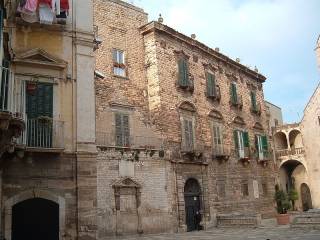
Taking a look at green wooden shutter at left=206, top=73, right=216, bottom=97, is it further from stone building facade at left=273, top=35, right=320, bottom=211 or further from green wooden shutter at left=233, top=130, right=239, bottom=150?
stone building facade at left=273, top=35, right=320, bottom=211

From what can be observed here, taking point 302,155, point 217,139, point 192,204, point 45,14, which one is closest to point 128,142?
point 192,204

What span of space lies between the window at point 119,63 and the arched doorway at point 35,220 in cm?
1086

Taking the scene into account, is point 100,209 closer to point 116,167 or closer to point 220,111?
point 116,167

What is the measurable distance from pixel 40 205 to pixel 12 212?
78 centimetres

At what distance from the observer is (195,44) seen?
25141 millimetres

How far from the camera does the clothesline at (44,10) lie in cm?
1237

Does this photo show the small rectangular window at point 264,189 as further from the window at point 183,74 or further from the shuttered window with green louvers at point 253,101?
the window at point 183,74

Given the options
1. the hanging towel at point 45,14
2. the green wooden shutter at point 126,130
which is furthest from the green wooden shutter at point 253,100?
the hanging towel at point 45,14

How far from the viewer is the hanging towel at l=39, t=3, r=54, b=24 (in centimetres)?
1252

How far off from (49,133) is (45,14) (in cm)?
373

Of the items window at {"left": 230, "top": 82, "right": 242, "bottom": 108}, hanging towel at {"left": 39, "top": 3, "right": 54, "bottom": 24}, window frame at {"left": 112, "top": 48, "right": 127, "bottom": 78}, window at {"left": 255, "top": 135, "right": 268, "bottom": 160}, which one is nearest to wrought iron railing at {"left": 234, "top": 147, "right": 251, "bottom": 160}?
window at {"left": 255, "top": 135, "right": 268, "bottom": 160}

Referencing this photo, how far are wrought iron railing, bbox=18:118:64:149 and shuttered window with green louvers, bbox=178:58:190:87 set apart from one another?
12.0 m

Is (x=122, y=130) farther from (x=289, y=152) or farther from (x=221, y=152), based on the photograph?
(x=289, y=152)

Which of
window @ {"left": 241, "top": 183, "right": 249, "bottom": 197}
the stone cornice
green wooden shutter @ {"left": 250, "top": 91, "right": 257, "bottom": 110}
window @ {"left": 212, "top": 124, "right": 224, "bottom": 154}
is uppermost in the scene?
the stone cornice
